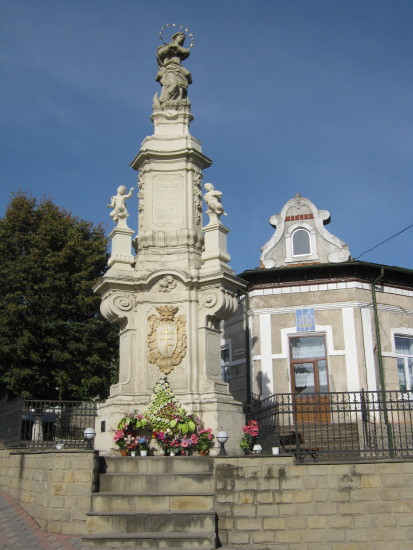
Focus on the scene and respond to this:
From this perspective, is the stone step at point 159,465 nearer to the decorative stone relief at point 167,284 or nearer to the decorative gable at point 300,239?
the decorative stone relief at point 167,284

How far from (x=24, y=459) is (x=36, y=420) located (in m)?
1.79

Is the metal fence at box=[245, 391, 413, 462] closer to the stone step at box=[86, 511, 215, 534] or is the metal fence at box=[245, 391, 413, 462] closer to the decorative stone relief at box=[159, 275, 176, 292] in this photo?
the stone step at box=[86, 511, 215, 534]

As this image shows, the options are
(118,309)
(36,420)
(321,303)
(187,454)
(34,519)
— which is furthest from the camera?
(321,303)

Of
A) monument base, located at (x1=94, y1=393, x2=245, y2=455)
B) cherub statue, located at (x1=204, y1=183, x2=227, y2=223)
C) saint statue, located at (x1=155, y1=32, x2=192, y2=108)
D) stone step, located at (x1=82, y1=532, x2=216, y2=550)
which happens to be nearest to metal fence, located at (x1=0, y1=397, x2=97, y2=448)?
monument base, located at (x1=94, y1=393, x2=245, y2=455)

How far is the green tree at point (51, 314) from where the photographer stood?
19.3 meters

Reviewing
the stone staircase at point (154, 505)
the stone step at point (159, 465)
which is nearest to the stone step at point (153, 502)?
the stone staircase at point (154, 505)

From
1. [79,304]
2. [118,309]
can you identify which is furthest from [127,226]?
[79,304]

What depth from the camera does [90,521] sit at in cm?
831

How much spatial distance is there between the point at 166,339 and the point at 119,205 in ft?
10.6

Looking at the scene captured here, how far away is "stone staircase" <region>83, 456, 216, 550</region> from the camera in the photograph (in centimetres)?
798

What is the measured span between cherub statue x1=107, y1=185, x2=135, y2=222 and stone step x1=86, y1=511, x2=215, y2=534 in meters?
6.48

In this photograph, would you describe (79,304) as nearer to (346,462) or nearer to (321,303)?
(321,303)

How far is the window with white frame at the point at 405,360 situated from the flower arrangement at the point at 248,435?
9.49 m

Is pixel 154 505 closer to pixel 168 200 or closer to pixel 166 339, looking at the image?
pixel 166 339
